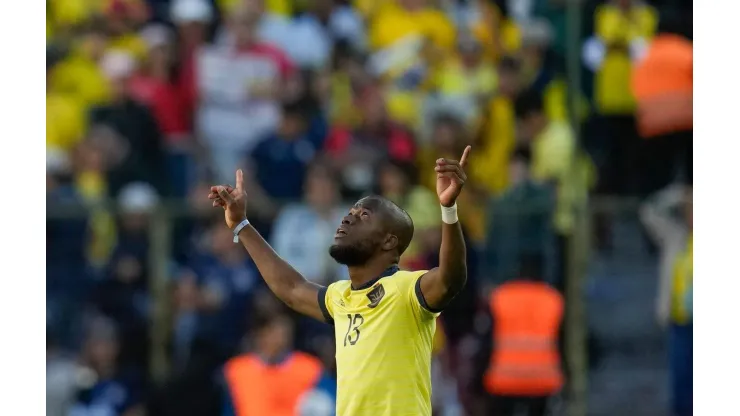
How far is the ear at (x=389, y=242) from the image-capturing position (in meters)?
5.77

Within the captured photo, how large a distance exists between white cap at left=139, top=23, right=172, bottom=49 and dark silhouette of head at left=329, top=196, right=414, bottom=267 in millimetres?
5578

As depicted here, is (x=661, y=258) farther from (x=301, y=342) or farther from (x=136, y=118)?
(x=136, y=118)

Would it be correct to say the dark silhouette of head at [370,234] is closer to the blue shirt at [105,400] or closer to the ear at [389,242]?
the ear at [389,242]

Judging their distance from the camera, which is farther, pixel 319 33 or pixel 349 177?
pixel 319 33

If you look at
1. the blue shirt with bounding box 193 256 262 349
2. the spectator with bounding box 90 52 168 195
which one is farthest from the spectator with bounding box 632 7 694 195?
the spectator with bounding box 90 52 168 195

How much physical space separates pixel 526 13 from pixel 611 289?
2.29m

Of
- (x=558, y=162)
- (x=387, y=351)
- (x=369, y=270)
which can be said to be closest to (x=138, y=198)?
(x=558, y=162)

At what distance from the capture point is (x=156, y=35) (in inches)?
437

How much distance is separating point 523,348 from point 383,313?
4589mm

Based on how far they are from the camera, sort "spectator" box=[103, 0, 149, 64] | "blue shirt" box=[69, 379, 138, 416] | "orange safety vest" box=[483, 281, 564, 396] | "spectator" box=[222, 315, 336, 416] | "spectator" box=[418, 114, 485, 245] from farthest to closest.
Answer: "spectator" box=[103, 0, 149, 64]
"spectator" box=[418, 114, 485, 245]
"orange safety vest" box=[483, 281, 564, 396]
"blue shirt" box=[69, 379, 138, 416]
"spectator" box=[222, 315, 336, 416]

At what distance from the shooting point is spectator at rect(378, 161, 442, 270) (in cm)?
1009

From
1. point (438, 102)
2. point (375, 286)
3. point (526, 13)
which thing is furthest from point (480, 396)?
point (375, 286)

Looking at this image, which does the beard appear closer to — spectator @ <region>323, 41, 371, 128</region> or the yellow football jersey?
the yellow football jersey

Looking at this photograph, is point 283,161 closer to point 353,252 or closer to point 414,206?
point 414,206
